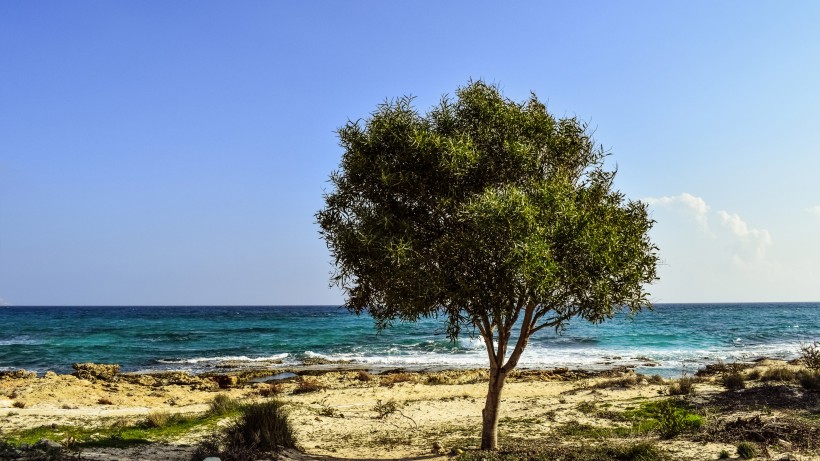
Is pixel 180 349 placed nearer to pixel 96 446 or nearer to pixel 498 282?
pixel 96 446

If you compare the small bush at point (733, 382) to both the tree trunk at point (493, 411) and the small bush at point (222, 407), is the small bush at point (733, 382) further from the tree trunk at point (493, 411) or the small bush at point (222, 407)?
the small bush at point (222, 407)

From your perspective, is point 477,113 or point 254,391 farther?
point 254,391

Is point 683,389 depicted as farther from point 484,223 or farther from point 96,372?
point 96,372

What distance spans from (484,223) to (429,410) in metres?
12.9

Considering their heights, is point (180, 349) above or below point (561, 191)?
below

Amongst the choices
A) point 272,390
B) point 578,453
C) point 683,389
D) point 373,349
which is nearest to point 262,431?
point 578,453

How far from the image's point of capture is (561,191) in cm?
1236

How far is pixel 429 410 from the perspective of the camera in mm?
22453

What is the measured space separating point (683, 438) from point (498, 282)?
22.6 ft

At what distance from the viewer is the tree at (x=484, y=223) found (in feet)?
38.3

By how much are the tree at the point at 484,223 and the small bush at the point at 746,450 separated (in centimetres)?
360

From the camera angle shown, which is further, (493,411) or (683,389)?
(683,389)

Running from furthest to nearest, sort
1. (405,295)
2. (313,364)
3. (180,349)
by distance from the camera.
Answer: (180,349) < (313,364) < (405,295)

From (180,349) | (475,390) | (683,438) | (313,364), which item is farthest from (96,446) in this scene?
(180,349)
